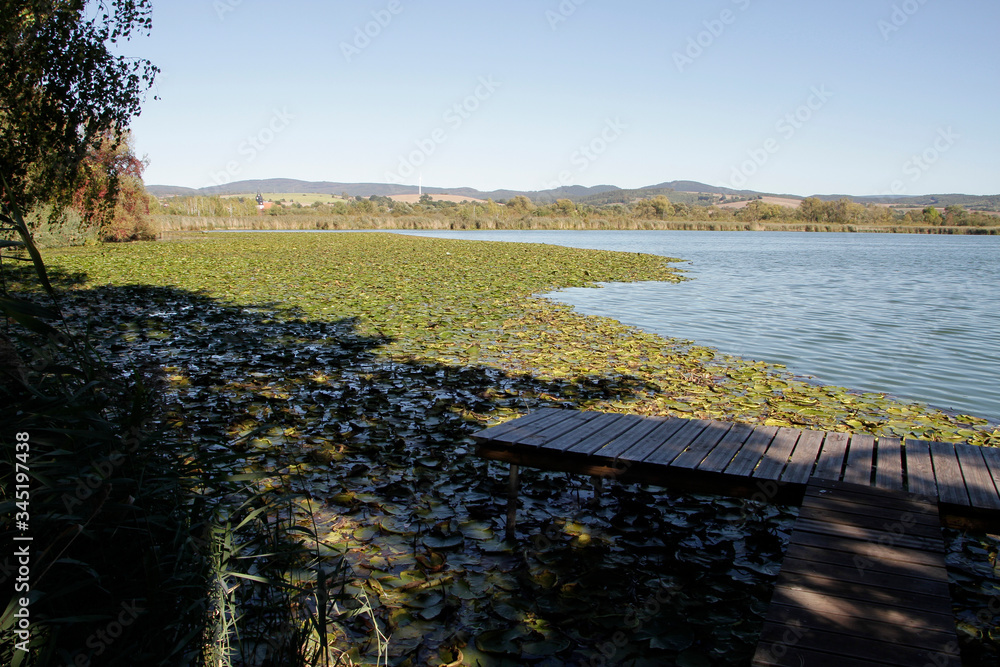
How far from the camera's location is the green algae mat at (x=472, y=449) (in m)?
2.76

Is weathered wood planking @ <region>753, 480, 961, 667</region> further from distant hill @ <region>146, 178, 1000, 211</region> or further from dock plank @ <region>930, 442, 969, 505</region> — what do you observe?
distant hill @ <region>146, 178, 1000, 211</region>

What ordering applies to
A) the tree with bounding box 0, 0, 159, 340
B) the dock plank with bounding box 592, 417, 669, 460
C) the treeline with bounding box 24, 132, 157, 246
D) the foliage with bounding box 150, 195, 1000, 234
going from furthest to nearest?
1. the foliage with bounding box 150, 195, 1000, 234
2. the treeline with bounding box 24, 132, 157, 246
3. the tree with bounding box 0, 0, 159, 340
4. the dock plank with bounding box 592, 417, 669, 460

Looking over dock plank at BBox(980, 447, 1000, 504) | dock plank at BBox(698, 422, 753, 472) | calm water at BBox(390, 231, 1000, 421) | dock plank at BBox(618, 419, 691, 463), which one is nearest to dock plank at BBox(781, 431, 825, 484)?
dock plank at BBox(698, 422, 753, 472)

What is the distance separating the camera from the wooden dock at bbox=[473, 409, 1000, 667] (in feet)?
6.68

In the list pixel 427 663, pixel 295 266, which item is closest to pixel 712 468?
pixel 427 663

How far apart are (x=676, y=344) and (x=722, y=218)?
87.3m

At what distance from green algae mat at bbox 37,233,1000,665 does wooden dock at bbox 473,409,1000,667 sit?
434mm

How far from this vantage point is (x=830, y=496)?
3.04 m

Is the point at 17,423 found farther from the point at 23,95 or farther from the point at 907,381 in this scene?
the point at 907,381

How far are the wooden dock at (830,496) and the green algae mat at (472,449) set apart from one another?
434 millimetres

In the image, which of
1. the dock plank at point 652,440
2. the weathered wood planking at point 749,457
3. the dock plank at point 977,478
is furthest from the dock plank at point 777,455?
the dock plank at point 977,478

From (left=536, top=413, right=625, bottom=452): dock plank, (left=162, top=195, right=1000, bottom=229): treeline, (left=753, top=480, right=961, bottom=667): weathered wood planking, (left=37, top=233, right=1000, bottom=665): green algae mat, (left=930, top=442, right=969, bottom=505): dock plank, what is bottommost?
(left=37, top=233, right=1000, bottom=665): green algae mat

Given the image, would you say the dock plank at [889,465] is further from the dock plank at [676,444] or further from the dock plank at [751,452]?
the dock plank at [676,444]

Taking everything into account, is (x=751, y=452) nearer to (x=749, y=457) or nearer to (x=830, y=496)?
(x=749, y=457)
